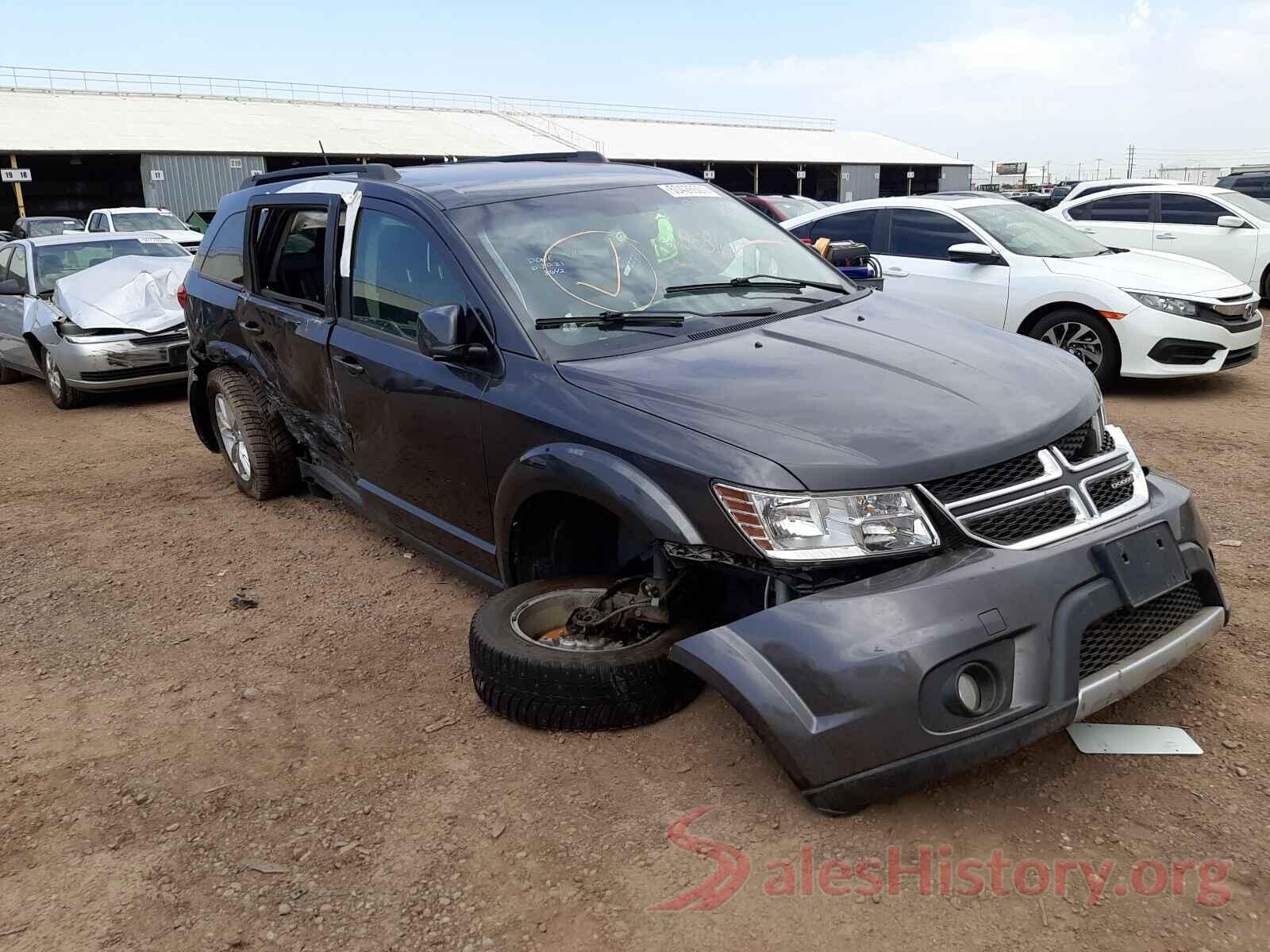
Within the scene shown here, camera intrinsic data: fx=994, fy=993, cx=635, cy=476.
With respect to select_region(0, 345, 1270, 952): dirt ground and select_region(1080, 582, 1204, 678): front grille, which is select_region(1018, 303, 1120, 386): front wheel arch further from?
select_region(1080, 582, 1204, 678): front grille

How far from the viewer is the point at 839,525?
2527mm

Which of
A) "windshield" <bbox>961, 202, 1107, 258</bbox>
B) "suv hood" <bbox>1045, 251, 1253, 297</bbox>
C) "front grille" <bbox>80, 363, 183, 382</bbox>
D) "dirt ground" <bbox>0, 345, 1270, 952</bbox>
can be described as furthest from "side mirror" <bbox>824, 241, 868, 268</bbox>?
"front grille" <bbox>80, 363, 183, 382</bbox>

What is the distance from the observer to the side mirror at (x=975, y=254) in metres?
7.78

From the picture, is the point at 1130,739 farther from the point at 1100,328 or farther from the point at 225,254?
the point at 1100,328

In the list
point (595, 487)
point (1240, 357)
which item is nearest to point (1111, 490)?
point (595, 487)

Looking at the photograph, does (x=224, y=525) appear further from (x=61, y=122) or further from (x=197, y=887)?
(x=61, y=122)

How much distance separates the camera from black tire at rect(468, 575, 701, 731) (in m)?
2.95

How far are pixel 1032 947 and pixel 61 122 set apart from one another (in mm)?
37025

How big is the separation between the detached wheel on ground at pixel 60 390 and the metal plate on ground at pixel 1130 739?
9093 mm

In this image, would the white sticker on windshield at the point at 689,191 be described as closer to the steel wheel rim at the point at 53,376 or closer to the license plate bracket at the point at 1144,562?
the license plate bracket at the point at 1144,562

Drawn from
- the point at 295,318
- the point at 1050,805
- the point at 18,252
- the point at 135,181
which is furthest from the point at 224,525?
the point at 135,181

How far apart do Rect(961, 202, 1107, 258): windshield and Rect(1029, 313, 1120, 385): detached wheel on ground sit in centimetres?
58

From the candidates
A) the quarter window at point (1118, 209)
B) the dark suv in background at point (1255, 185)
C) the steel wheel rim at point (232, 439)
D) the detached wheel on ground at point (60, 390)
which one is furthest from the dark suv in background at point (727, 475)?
the dark suv in background at point (1255, 185)

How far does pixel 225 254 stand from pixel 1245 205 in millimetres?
11840
